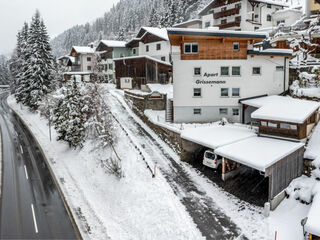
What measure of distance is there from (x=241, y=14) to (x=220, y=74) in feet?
96.7

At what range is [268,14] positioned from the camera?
188 ft

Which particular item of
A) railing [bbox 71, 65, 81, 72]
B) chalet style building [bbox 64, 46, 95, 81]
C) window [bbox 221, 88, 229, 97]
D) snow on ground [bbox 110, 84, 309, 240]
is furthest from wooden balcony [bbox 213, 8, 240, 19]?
railing [bbox 71, 65, 81, 72]

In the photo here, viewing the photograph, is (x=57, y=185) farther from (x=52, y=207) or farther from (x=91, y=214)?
(x=91, y=214)

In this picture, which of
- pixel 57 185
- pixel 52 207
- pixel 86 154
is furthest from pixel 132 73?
pixel 52 207

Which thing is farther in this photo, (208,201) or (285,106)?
(285,106)

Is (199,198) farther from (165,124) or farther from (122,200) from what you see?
(165,124)

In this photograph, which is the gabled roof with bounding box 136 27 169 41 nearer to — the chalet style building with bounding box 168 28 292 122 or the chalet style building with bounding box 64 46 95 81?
the chalet style building with bounding box 168 28 292 122

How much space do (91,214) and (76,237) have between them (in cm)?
269

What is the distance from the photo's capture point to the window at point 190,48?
29.5 m

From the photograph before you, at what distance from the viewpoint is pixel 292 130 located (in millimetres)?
21438

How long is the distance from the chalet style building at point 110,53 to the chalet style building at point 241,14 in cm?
2081

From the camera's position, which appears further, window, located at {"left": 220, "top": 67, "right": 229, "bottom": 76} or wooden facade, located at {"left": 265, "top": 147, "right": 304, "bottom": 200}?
window, located at {"left": 220, "top": 67, "right": 229, "bottom": 76}

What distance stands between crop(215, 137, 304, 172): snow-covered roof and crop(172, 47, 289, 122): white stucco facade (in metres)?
8.37

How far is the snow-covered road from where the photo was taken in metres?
16.4
